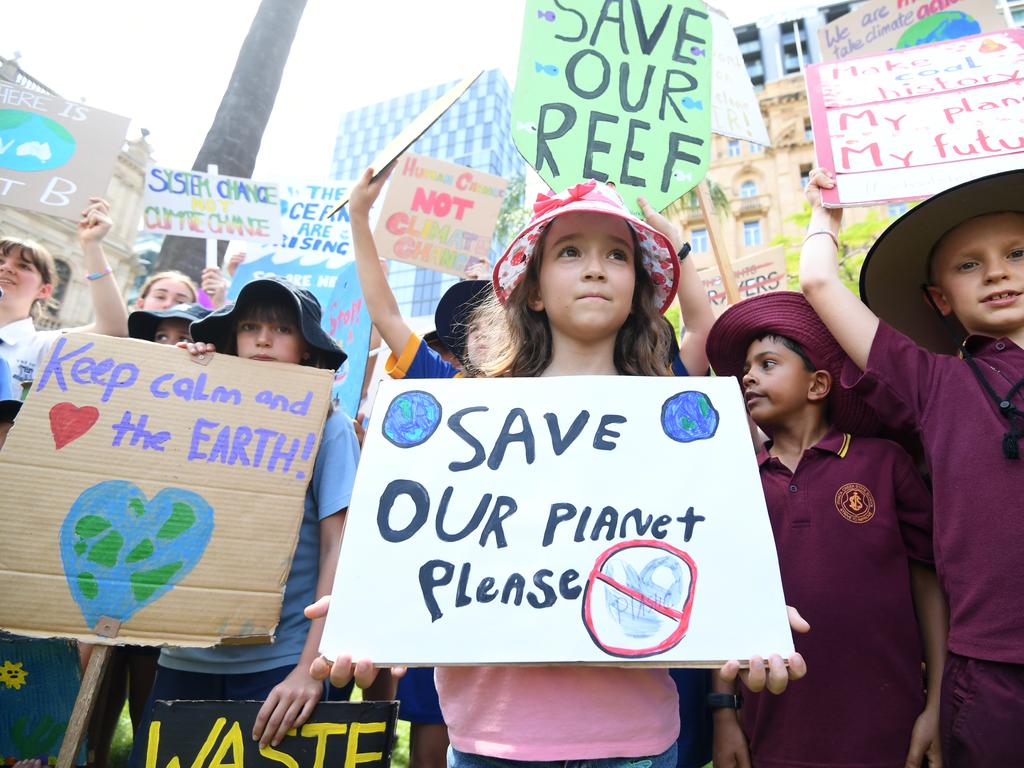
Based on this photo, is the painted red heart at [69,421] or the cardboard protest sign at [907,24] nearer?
the painted red heart at [69,421]

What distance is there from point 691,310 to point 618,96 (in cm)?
85

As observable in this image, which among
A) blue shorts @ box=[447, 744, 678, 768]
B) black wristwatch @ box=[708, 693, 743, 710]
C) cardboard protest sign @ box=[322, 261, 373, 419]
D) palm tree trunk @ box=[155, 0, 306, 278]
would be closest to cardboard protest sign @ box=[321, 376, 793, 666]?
blue shorts @ box=[447, 744, 678, 768]

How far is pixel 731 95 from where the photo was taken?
138 inches

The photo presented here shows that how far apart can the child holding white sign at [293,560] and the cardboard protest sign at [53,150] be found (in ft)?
5.88

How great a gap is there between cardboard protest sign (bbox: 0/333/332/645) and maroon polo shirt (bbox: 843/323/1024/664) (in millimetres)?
1516

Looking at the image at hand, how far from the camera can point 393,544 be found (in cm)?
119

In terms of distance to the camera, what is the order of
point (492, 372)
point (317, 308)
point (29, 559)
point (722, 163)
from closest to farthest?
point (29, 559)
point (492, 372)
point (317, 308)
point (722, 163)

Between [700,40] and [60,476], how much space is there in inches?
100

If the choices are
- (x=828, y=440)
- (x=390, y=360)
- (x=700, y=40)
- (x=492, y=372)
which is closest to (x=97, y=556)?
(x=390, y=360)

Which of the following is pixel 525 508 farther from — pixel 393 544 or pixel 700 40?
pixel 700 40

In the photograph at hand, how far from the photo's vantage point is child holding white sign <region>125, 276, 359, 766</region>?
1.54 m

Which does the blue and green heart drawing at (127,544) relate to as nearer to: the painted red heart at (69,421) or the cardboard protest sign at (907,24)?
the painted red heart at (69,421)

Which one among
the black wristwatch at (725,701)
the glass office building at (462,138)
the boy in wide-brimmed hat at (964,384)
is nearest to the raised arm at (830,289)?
the boy in wide-brimmed hat at (964,384)

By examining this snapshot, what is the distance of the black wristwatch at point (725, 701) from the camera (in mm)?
1598
